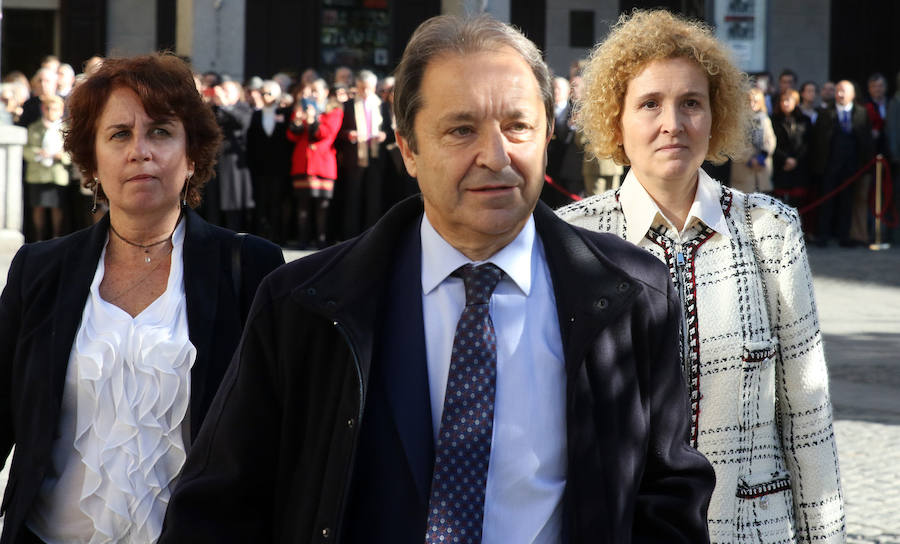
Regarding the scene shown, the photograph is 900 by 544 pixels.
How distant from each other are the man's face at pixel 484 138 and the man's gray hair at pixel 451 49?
0.7 inches

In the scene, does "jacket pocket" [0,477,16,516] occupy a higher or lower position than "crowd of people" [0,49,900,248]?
lower

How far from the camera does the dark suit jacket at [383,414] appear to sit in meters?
2.67

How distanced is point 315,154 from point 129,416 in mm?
14505

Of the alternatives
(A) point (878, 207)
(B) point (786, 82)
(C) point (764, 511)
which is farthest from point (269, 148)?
(C) point (764, 511)

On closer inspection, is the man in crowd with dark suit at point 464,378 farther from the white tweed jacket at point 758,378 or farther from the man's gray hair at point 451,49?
the white tweed jacket at point 758,378

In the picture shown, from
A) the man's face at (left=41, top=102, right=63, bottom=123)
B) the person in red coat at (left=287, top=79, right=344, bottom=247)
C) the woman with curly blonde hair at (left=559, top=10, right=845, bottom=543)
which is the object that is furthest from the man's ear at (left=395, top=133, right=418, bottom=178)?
the person in red coat at (left=287, top=79, right=344, bottom=247)

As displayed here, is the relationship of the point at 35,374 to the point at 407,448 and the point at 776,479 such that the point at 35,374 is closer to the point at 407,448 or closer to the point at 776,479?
the point at 407,448

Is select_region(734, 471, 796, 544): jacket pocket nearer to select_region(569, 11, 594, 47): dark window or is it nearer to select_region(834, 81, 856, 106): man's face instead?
select_region(834, 81, 856, 106): man's face

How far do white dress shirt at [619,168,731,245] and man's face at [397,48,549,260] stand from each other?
1.31 meters

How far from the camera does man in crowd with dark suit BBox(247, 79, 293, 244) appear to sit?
60.2 feet

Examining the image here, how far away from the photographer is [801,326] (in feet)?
13.1

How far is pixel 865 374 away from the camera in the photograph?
1139cm

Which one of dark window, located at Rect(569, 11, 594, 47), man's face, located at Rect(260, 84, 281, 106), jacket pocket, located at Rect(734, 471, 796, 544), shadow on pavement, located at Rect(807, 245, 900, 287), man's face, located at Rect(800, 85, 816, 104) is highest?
dark window, located at Rect(569, 11, 594, 47)

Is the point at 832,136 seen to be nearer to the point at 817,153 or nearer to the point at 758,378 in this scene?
the point at 817,153
